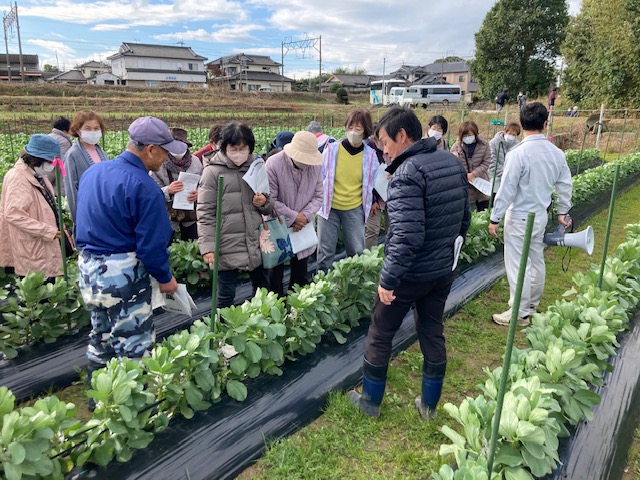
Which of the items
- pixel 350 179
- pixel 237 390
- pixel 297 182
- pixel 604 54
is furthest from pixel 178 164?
pixel 604 54

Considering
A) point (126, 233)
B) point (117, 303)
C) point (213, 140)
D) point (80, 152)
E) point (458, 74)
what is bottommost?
point (117, 303)

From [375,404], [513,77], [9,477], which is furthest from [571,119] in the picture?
[9,477]

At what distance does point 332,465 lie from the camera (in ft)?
7.70

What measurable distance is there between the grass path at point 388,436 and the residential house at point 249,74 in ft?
181

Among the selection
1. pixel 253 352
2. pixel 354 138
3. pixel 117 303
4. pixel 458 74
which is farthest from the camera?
pixel 458 74

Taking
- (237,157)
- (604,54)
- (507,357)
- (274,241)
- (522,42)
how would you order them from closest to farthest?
(507,357), (237,157), (274,241), (604,54), (522,42)

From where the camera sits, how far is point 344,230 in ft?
13.3

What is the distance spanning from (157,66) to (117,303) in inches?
2228

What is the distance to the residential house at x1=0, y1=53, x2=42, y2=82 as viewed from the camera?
47.3 meters

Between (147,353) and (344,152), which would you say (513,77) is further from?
(147,353)

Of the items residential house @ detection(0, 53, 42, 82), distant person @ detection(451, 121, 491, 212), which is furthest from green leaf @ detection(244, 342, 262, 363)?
residential house @ detection(0, 53, 42, 82)

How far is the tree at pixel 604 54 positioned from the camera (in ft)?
57.3

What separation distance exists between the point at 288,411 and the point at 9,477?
133 cm

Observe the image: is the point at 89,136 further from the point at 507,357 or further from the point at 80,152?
the point at 507,357
